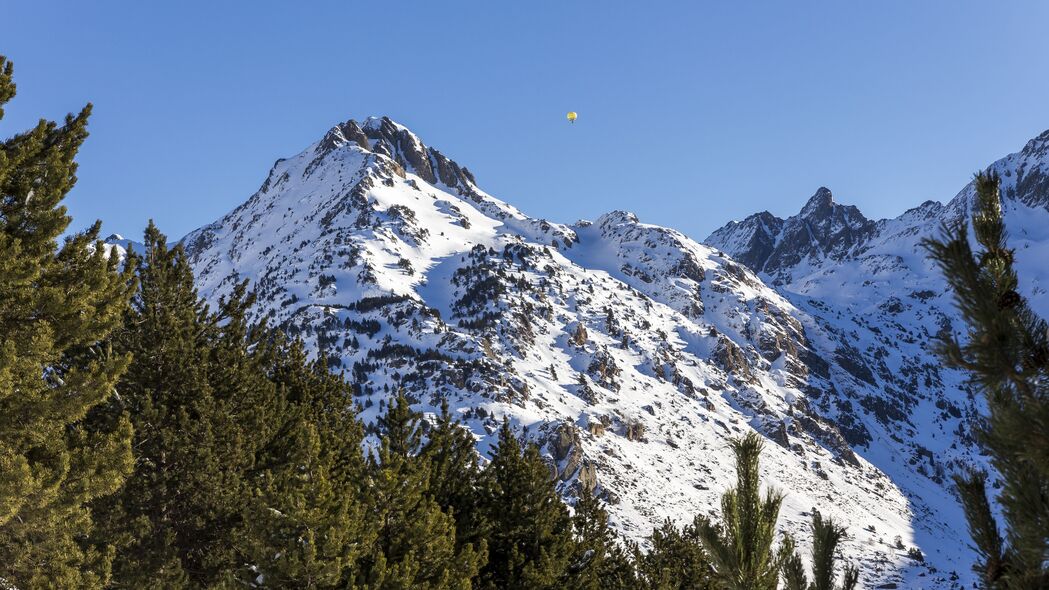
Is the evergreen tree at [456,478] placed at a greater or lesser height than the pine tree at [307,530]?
greater

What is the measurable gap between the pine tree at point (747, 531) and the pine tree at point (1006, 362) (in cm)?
177

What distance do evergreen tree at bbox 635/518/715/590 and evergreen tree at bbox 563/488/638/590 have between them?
650 mm

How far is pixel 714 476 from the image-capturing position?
17400 cm

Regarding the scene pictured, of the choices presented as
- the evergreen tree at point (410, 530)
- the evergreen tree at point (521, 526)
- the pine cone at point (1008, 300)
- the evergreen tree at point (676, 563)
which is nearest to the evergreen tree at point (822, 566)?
the pine cone at point (1008, 300)

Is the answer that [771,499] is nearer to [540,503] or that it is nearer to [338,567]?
[338,567]

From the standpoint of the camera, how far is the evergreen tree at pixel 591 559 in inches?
798

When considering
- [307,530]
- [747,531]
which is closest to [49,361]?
[307,530]

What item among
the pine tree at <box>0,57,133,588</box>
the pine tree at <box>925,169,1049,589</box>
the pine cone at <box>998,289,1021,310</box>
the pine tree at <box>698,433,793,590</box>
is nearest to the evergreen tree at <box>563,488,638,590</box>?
the pine tree at <box>0,57,133,588</box>

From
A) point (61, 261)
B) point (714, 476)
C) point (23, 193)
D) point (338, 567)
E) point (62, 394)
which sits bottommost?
point (338, 567)

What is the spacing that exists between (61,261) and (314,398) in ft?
42.6

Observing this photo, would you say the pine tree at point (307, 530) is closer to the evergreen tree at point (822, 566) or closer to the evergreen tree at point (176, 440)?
the evergreen tree at point (176, 440)

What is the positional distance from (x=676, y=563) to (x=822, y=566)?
74.3ft

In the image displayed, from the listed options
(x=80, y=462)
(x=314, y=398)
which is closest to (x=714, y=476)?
(x=314, y=398)

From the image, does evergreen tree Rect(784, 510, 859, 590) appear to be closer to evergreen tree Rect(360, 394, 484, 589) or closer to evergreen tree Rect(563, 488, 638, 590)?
evergreen tree Rect(360, 394, 484, 589)
